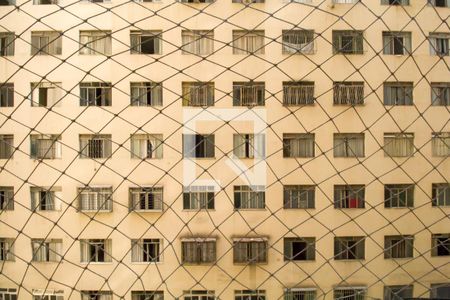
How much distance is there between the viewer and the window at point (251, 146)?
2.46m

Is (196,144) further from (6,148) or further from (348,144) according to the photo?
(6,148)

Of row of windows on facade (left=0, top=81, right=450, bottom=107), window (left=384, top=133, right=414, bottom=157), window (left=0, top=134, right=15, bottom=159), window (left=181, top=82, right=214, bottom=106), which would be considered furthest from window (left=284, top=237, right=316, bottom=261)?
window (left=0, top=134, right=15, bottom=159)

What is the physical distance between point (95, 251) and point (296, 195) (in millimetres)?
1101

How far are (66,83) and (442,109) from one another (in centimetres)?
195

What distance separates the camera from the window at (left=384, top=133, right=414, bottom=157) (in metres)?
2.46

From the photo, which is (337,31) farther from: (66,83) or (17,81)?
(17,81)

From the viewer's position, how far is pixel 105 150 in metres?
2.49

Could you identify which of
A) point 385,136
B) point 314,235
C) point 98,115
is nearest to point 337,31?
point 385,136

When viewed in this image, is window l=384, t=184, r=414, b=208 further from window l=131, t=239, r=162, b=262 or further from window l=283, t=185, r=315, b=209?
window l=131, t=239, r=162, b=262

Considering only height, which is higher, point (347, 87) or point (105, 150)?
point (347, 87)

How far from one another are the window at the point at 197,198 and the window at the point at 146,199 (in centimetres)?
13

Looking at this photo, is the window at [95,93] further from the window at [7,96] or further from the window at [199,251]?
the window at [199,251]

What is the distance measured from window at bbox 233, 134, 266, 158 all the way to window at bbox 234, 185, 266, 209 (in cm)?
17

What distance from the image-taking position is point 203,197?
2533mm
